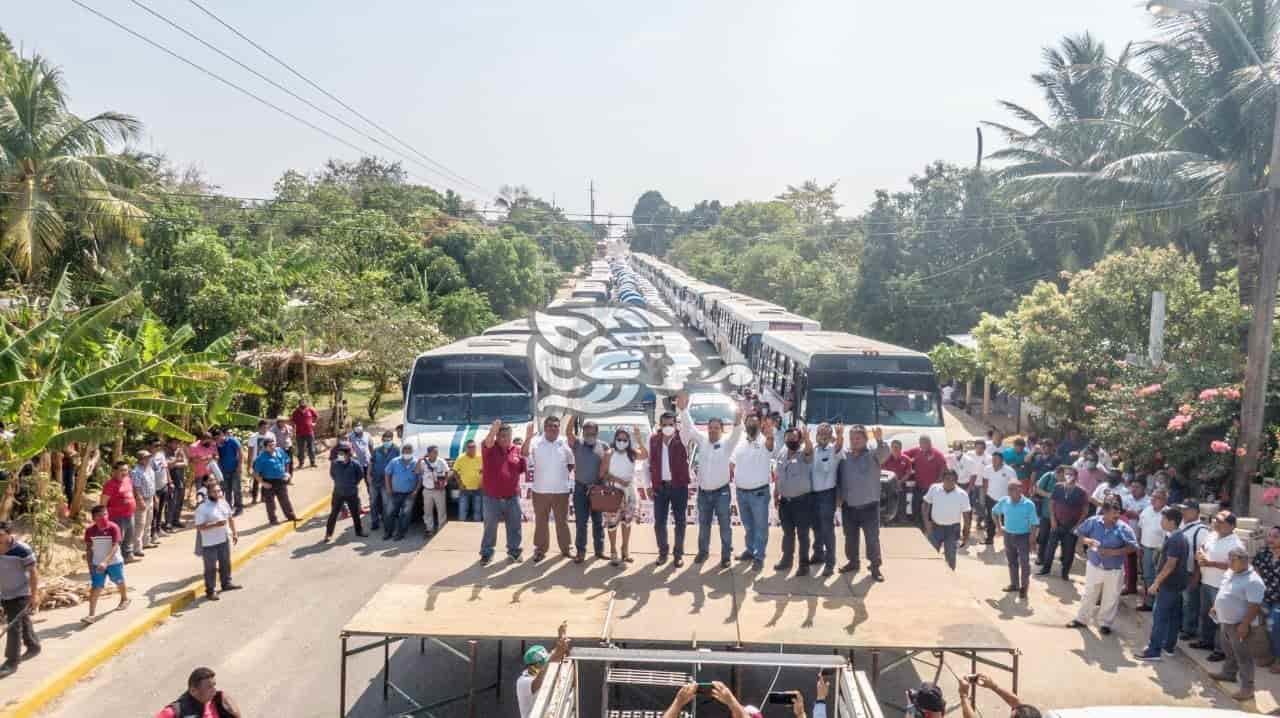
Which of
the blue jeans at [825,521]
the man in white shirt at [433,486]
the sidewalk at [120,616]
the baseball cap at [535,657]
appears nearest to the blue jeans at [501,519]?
the blue jeans at [825,521]

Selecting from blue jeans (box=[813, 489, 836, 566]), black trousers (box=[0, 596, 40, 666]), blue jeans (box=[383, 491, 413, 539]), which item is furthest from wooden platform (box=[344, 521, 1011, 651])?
blue jeans (box=[383, 491, 413, 539])

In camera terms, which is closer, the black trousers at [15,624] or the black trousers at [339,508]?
the black trousers at [15,624]

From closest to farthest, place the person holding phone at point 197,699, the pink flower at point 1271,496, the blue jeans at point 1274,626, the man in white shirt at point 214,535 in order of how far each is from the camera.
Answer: the person holding phone at point 197,699, the blue jeans at point 1274,626, the man in white shirt at point 214,535, the pink flower at point 1271,496

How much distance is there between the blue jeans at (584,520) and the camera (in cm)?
1008

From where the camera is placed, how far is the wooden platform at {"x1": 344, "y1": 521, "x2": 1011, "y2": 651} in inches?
305

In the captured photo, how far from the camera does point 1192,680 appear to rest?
9.12m

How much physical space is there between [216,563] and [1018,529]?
934 cm

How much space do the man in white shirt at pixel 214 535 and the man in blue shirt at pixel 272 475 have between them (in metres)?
3.10

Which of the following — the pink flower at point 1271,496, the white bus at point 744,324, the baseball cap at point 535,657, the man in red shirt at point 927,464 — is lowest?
the baseball cap at point 535,657

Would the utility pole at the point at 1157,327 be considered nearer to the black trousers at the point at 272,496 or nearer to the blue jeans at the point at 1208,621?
the blue jeans at the point at 1208,621

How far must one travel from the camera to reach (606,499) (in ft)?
32.2

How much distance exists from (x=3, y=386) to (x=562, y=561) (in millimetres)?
6883

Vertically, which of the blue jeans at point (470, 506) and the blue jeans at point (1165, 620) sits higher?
the blue jeans at point (470, 506)

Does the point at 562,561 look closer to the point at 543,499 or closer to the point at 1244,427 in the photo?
the point at 543,499
